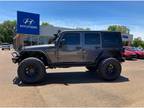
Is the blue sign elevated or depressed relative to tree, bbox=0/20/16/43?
depressed

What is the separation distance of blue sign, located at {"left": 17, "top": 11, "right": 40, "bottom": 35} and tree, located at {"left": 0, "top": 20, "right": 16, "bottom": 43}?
9127cm

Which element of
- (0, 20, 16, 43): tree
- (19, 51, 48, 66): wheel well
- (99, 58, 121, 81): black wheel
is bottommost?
(99, 58, 121, 81): black wheel

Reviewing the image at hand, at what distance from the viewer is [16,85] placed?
9.77 m

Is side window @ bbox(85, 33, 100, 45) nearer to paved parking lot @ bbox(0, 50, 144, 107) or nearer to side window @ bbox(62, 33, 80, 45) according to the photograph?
side window @ bbox(62, 33, 80, 45)

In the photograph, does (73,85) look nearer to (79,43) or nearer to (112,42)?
(79,43)

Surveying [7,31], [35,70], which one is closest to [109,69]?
[35,70]

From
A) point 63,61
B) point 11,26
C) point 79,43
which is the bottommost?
point 63,61

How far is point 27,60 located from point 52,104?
3.63 meters

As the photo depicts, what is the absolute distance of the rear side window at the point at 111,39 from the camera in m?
11.0

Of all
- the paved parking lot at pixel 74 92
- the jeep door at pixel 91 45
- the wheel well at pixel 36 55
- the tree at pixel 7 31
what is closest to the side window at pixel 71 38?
the jeep door at pixel 91 45

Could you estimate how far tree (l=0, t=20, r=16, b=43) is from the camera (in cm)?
10975

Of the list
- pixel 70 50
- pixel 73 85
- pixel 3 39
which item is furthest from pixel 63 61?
pixel 3 39

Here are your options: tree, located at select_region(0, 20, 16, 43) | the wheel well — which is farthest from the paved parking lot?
tree, located at select_region(0, 20, 16, 43)

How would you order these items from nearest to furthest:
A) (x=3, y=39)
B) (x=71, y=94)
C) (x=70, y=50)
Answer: (x=71, y=94) → (x=70, y=50) → (x=3, y=39)
